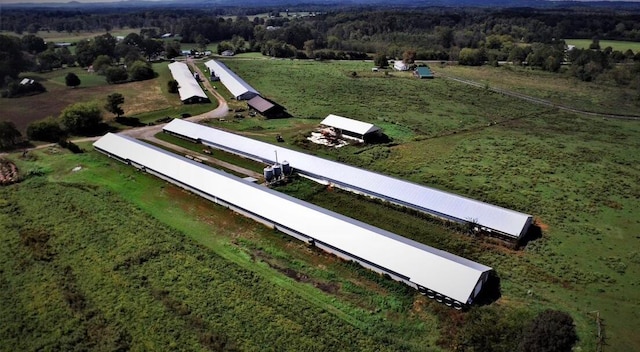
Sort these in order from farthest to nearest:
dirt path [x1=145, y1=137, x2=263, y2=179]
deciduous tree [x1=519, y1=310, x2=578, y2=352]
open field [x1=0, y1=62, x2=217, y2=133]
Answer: open field [x1=0, y1=62, x2=217, y2=133], dirt path [x1=145, y1=137, x2=263, y2=179], deciduous tree [x1=519, y1=310, x2=578, y2=352]

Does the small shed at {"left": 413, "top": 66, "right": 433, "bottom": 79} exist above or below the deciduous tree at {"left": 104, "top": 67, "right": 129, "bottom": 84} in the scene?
below

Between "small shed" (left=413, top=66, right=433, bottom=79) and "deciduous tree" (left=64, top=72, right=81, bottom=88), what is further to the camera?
"small shed" (left=413, top=66, right=433, bottom=79)

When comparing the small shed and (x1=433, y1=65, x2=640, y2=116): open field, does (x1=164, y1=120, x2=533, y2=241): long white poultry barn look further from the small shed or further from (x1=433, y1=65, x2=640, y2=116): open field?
the small shed

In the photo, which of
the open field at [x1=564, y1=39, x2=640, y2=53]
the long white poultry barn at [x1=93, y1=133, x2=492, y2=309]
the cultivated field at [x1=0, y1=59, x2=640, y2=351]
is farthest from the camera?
the open field at [x1=564, y1=39, x2=640, y2=53]

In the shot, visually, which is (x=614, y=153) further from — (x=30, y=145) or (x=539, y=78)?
(x=30, y=145)

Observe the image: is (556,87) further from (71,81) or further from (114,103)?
(71,81)

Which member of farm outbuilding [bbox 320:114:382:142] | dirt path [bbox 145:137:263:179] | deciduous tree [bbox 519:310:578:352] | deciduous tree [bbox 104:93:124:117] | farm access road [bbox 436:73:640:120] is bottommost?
farm access road [bbox 436:73:640:120]

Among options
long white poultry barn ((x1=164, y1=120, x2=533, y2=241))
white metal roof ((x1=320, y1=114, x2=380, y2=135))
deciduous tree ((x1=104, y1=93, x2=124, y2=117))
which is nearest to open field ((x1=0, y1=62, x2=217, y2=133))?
deciduous tree ((x1=104, y1=93, x2=124, y2=117))

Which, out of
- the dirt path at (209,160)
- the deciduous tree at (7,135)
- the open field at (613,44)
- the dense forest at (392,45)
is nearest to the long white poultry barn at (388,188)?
the dirt path at (209,160)
